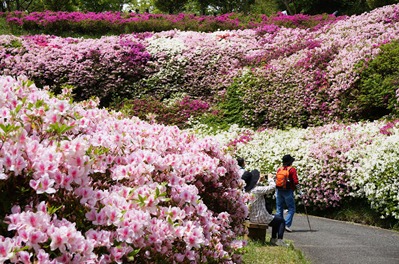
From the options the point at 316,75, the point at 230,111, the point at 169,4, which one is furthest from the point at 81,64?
the point at 169,4

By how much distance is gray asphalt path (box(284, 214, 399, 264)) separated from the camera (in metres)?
7.66

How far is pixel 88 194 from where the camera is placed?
10.2 ft

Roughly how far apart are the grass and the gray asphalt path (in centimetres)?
27

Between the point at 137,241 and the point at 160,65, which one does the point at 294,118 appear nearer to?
the point at 160,65

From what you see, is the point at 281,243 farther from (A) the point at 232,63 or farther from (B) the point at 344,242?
(A) the point at 232,63

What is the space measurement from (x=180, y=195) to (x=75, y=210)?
37.6 inches

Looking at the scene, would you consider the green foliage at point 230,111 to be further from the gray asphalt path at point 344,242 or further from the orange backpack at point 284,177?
the orange backpack at point 284,177

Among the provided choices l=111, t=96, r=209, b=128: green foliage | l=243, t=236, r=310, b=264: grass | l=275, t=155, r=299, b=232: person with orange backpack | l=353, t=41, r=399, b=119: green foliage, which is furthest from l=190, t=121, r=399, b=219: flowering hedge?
l=111, t=96, r=209, b=128: green foliage

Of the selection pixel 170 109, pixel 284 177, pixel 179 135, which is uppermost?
pixel 179 135

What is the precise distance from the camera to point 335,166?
38.7 ft

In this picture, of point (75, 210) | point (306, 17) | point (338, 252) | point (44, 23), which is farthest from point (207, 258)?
point (44, 23)

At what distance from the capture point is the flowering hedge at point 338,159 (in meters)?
10.4

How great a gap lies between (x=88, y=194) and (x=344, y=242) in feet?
21.7

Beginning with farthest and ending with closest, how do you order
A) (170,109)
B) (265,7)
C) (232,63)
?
1. (265,7)
2. (232,63)
3. (170,109)
